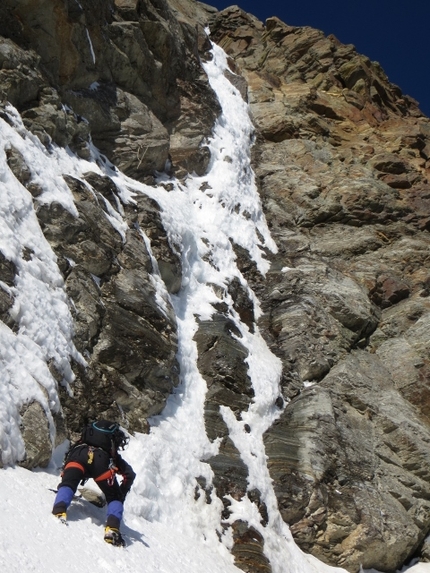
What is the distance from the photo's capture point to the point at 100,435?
342 inches

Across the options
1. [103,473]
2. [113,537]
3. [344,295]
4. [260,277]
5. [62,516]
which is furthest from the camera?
[260,277]

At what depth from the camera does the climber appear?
7902 millimetres

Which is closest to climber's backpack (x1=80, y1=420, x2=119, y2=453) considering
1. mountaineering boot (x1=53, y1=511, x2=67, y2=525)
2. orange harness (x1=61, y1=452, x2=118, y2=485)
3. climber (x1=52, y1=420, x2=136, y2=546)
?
climber (x1=52, y1=420, x2=136, y2=546)

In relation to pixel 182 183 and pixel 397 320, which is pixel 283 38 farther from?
pixel 397 320

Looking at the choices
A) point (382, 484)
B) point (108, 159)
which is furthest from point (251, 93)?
point (382, 484)

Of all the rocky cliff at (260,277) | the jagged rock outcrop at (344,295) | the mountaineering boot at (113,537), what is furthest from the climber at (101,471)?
the jagged rock outcrop at (344,295)

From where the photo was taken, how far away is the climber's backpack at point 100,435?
8.65 m

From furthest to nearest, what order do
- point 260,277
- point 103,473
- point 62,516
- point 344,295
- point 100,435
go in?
point 260,277 → point 344,295 → point 100,435 → point 103,473 → point 62,516

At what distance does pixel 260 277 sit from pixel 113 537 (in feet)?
44.8

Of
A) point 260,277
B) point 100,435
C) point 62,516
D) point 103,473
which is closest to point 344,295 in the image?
point 260,277

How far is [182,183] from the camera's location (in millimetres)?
21656

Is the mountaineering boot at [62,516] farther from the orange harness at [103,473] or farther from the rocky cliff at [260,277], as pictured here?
the rocky cliff at [260,277]

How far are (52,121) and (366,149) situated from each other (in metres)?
17.3

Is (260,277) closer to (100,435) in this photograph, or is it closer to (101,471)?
(100,435)
